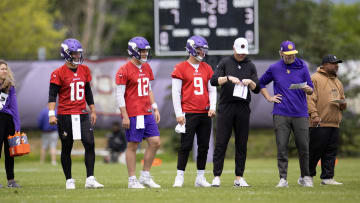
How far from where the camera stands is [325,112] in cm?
1274

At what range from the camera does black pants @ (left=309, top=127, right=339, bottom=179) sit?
41.9 feet

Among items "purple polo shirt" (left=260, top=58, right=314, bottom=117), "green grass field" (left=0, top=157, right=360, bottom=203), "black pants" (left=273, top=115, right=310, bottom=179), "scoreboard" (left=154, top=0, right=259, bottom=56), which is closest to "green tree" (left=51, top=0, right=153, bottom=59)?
"scoreboard" (left=154, top=0, right=259, bottom=56)

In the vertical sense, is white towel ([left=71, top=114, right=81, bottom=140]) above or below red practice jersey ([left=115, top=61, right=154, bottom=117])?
below

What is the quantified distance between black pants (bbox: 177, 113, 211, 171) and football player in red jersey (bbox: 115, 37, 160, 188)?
0.44m

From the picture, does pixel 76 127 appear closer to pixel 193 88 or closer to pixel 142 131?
pixel 142 131

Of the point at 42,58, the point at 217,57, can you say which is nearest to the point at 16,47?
the point at 42,58

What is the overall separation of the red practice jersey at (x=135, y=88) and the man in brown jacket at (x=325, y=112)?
267 cm

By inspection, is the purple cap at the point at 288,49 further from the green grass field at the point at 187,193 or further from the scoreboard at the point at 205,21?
the scoreboard at the point at 205,21

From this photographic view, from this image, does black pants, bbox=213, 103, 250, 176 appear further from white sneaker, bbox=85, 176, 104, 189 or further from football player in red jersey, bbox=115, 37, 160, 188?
white sneaker, bbox=85, 176, 104, 189

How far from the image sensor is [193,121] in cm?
1189

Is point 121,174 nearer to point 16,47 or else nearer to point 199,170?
point 199,170

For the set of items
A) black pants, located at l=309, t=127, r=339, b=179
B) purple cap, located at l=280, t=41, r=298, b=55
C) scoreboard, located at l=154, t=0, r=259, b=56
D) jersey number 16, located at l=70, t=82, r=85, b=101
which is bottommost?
black pants, located at l=309, t=127, r=339, b=179

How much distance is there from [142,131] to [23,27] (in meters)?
26.7

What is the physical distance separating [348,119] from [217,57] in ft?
17.9
